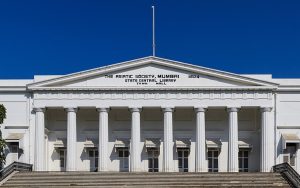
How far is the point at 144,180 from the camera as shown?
144 feet

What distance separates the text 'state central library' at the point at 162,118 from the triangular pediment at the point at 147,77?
0.27 feet

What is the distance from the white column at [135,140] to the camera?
52656mm

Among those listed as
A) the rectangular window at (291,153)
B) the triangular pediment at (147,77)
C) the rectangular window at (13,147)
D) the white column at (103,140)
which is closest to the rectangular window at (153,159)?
the white column at (103,140)

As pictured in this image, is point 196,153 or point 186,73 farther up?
point 186,73

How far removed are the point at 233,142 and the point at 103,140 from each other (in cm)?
1076

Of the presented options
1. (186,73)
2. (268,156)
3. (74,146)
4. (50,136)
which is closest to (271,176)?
(268,156)

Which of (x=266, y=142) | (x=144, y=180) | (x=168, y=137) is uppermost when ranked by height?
(x=168, y=137)

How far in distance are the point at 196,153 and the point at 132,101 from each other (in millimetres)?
6844

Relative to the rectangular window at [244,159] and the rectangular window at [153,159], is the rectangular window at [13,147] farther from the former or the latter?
the rectangular window at [244,159]

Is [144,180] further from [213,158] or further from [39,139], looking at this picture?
[213,158]

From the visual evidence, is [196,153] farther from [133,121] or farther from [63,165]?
[63,165]

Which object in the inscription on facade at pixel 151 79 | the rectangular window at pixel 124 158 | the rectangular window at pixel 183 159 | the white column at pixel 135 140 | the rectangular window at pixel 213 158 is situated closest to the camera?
the white column at pixel 135 140

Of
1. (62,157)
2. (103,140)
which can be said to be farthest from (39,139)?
(103,140)

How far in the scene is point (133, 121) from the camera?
174 feet
